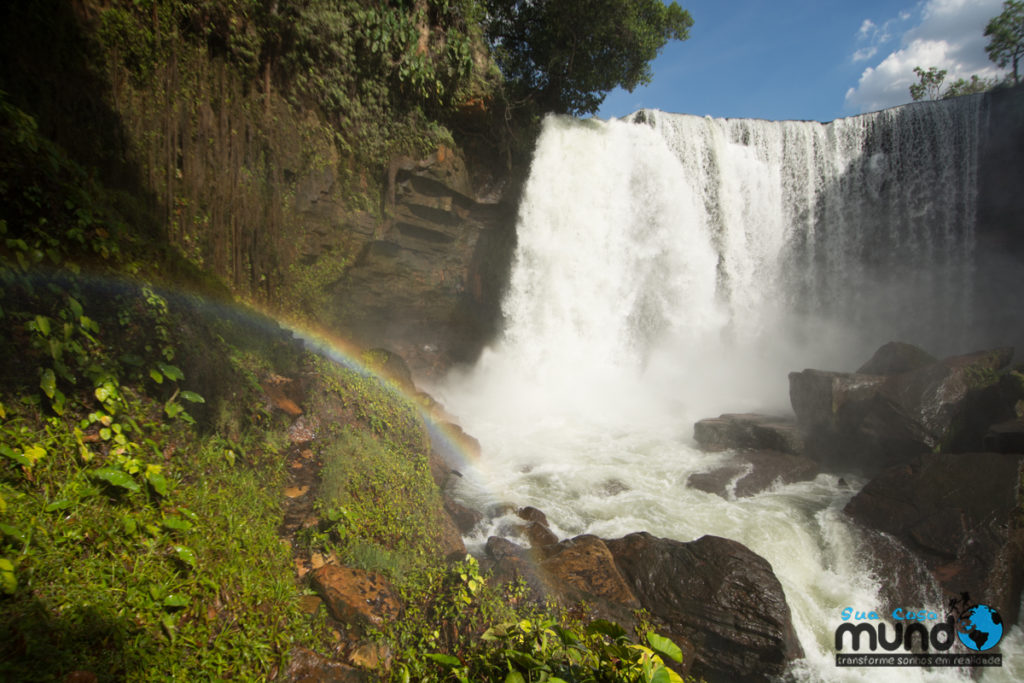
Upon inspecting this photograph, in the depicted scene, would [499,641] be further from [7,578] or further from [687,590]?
[687,590]

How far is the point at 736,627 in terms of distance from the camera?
4.86m

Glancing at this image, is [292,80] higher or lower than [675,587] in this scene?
higher

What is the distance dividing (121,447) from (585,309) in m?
12.6

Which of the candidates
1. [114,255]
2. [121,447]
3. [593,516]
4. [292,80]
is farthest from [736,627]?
[292,80]

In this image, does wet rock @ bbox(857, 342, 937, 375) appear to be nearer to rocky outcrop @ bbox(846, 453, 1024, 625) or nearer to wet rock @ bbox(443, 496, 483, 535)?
rocky outcrop @ bbox(846, 453, 1024, 625)

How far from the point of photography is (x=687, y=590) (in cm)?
516

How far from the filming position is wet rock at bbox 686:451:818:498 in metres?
8.11

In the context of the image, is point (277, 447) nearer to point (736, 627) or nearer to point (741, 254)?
point (736, 627)

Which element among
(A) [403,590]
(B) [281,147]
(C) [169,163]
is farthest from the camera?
(B) [281,147]

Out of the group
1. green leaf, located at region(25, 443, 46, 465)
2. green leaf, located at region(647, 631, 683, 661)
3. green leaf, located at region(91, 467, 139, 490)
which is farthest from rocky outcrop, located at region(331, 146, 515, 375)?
green leaf, located at region(647, 631, 683, 661)

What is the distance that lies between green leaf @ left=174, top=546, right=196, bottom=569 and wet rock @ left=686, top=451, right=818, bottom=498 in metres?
7.57

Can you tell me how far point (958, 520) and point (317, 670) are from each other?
7640 mm

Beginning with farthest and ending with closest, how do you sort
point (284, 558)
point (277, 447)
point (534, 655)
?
1. point (277, 447)
2. point (284, 558)
3. point (534, 655)

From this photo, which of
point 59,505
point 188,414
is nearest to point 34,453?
point 59,505
